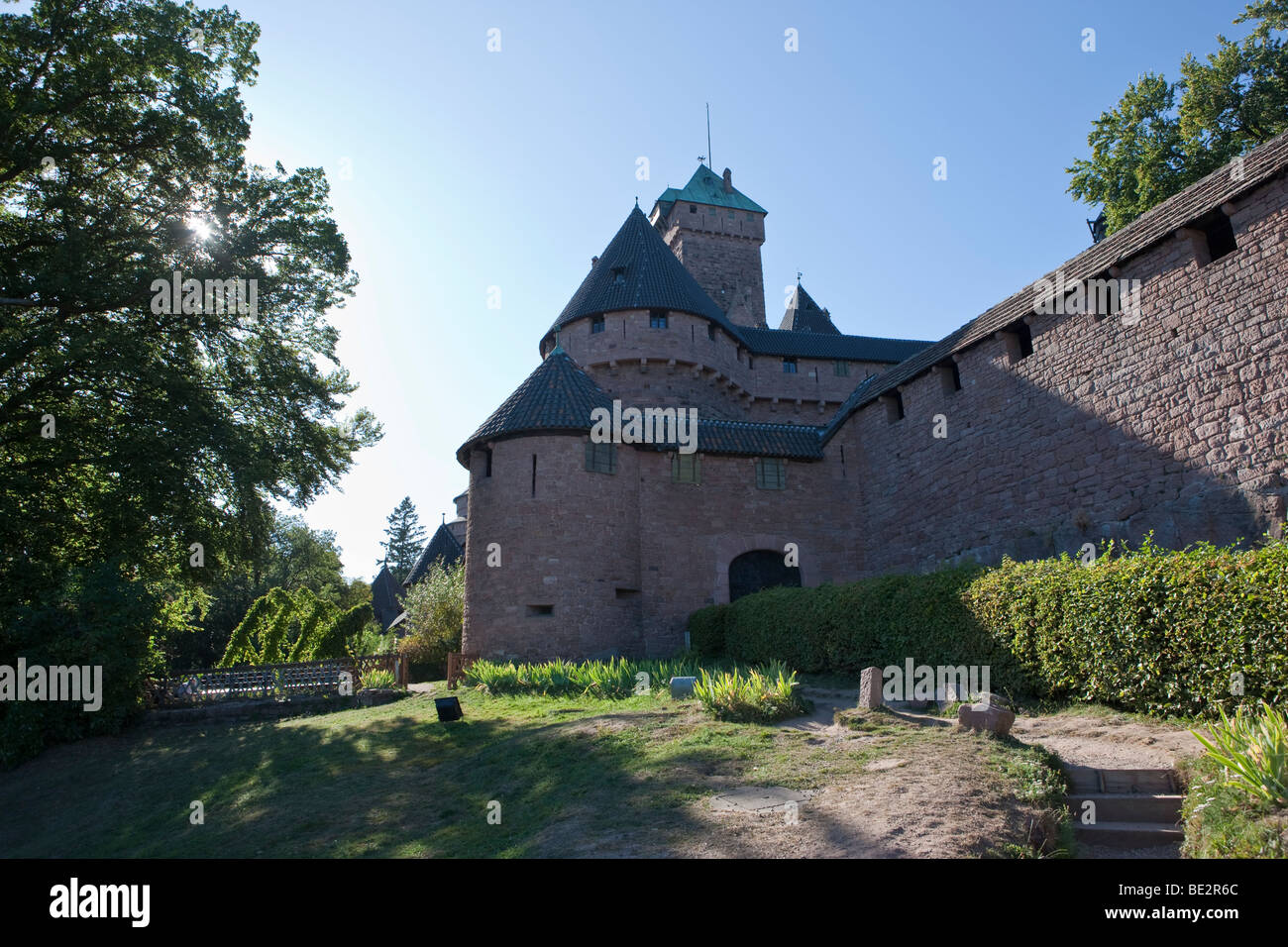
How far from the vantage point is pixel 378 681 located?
17.2 metres

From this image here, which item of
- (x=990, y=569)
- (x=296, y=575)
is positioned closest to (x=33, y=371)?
(x=990, y=569)

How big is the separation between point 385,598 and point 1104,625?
1581 inches

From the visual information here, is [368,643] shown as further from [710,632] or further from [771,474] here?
[771,474]

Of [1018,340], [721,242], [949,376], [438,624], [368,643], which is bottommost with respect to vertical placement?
[368,643]

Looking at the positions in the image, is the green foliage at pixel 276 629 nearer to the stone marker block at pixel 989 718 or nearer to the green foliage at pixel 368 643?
the green foliage at pixel 368 643

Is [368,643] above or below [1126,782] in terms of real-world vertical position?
below

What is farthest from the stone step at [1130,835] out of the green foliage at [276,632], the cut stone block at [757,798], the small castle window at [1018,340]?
the green foliage at [276,632]

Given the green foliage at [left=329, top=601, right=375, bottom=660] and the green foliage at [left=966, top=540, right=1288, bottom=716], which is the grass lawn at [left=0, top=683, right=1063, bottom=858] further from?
the green foliage at [left=329, top=601, right=375, bottom=660]

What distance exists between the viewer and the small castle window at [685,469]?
62.5 ft

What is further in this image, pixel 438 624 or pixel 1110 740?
pixel 438 624

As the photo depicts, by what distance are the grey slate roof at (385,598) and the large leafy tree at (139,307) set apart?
25.5 m

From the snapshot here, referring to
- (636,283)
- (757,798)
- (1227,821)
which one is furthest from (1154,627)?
(636,283)

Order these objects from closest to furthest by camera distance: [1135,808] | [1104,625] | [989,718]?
[1135,808], [989,718], [1104,625]

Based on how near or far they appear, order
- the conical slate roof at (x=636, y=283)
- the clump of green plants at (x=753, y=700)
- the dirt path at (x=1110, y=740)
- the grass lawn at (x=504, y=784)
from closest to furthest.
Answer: the grass lawn at (x=504, y=784)
the dirt path at (x=1110, y=740)
the clump of green plants at (x=753, y=700)
the conical slate roof at (x=636, y=283)
